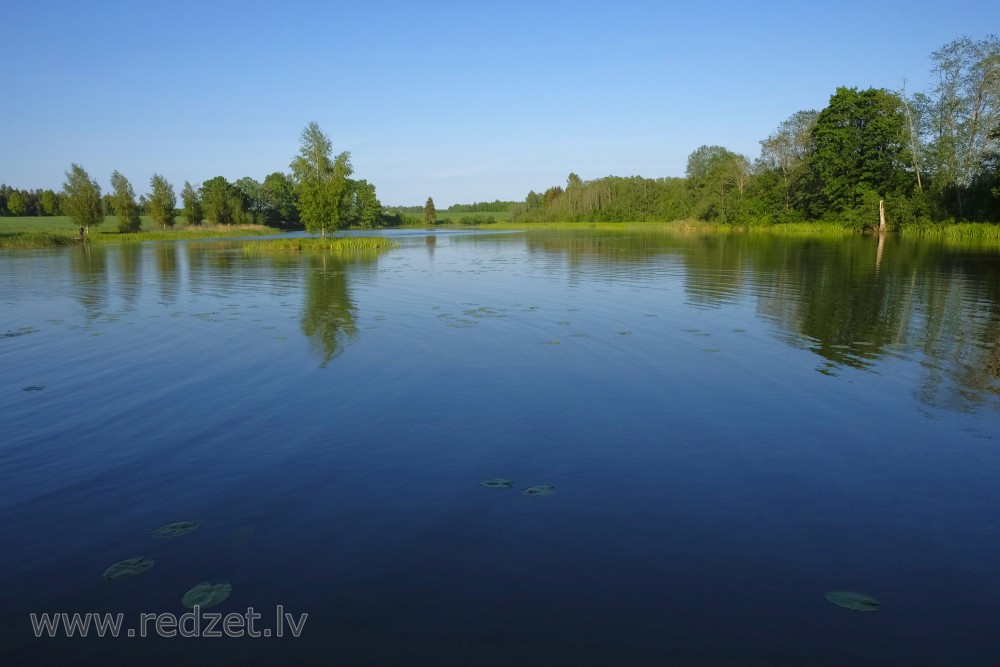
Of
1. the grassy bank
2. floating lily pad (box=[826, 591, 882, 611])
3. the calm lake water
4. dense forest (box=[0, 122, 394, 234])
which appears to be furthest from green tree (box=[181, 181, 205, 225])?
floating lily pad (box=[826, 591, 882, 611])

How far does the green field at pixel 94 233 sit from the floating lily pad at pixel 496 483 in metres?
69.2

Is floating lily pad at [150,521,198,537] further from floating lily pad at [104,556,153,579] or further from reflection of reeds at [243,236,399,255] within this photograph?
reflection of reeds at [243,236,399,255]

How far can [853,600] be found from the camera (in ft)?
A: 14.6

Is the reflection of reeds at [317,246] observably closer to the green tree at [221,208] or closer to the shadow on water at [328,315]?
the shadow on water at [328,315]

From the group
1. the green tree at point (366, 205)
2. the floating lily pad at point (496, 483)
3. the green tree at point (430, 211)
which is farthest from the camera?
the green tree at point (430, 211)

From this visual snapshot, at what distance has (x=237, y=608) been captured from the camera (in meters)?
4.50

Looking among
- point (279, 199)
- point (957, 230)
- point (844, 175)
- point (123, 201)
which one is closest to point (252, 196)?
point (279, 199)

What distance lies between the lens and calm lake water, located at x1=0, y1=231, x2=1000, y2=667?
4.18 meters

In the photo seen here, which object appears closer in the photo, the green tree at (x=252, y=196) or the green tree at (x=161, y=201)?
the green tree at (x=161, y=201)

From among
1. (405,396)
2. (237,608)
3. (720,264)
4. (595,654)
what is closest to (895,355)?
(405,396)

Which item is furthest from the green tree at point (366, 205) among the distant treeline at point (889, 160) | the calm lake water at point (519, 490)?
the calm lake water at point (519, 490)

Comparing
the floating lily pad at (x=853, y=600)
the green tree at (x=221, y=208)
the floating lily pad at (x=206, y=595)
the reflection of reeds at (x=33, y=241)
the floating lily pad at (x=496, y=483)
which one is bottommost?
the floating lily pad at (x=206, y=595)

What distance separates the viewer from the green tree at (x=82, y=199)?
6744cm

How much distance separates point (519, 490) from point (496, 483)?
0.28m
